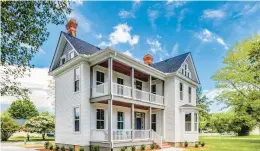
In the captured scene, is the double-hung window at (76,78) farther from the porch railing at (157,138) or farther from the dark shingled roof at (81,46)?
the porch railing at (157,138)

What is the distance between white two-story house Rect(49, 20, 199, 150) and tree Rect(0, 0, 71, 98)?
6.39 metres

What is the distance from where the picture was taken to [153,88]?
2130cm

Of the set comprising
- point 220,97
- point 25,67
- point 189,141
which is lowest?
point 189,141

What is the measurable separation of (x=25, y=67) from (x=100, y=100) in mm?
7159

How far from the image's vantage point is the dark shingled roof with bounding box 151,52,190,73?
21062mm

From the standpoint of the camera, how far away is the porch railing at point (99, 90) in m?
14.3

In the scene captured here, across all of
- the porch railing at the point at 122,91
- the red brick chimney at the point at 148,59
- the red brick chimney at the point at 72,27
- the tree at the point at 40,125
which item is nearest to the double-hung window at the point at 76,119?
the porch railing at the point at 122,91

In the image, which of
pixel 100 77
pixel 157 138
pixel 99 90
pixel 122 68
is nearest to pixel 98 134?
pixel 99 90

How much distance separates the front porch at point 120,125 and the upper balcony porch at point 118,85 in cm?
79

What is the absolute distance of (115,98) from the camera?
14000mm

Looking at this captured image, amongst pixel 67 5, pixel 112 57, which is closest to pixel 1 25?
pixel 67 5

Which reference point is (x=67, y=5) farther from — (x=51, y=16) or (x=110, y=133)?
(x=110, y=133)

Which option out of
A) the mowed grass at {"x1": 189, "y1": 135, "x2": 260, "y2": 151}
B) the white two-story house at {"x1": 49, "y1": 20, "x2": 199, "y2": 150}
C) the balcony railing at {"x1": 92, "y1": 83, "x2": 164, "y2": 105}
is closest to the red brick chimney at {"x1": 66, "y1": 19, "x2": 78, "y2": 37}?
the white two-story house at {"x1": 49, "y1": 20, "x2": 199, "y2": 150}

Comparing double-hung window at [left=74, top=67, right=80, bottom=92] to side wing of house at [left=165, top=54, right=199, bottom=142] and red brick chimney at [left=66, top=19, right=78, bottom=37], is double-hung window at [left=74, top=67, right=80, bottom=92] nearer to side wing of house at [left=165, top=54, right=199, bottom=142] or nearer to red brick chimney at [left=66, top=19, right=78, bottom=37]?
red brick chimney at [left=66, top=19, right=78, bottom=37]
